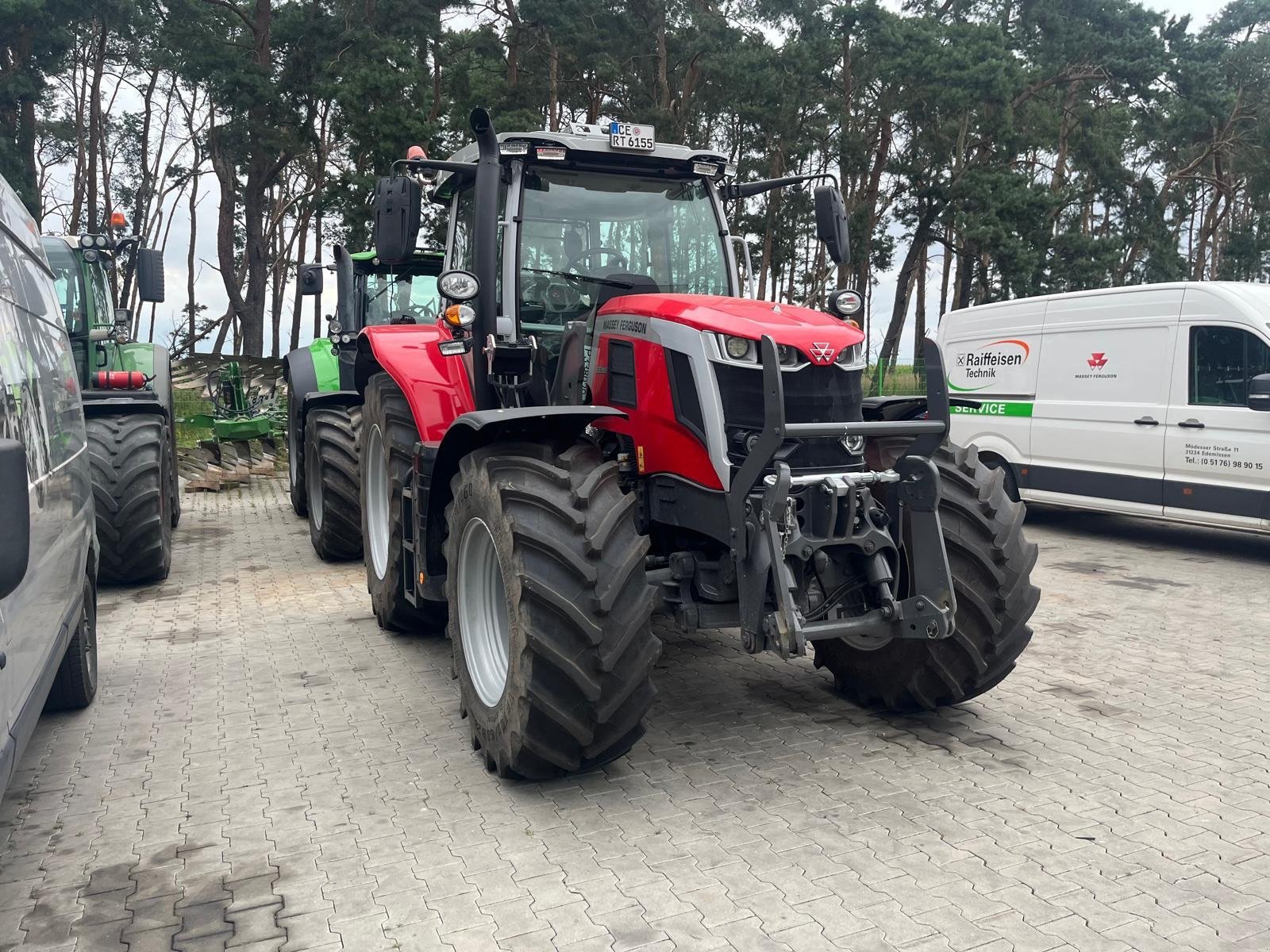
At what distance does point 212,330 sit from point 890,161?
2175 centimetres

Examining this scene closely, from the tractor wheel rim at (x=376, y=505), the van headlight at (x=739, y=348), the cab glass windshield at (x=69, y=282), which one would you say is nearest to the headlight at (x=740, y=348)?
the van headlight at (x=739, y=348)

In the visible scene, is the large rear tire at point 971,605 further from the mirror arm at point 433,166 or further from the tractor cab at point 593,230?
the mirror arm at point 433,166

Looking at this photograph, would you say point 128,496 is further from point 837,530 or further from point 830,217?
point 837,530

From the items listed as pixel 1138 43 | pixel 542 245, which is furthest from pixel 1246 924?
pixel 1138 43

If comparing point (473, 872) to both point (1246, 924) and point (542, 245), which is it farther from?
point (542, 245)

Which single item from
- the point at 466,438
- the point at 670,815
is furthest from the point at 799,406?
the point at 670,815

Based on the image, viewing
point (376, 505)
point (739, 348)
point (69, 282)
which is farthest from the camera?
point (69, 282)

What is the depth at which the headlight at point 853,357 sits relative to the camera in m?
4.28

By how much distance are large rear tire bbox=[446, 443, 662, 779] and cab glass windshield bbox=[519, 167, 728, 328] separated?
3.91 feet

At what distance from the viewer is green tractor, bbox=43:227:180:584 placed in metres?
7.21

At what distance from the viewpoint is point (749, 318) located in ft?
13.9

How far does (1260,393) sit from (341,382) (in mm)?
7604

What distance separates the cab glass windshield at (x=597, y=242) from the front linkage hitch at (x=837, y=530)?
1.42 metres

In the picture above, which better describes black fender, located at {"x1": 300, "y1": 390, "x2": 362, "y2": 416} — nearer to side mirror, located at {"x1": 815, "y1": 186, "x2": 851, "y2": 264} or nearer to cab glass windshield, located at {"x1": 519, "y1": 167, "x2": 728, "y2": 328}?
cab glass windshield, located at {"x1": 519, "y1": 167, "x2": 728, "y2": 328}
